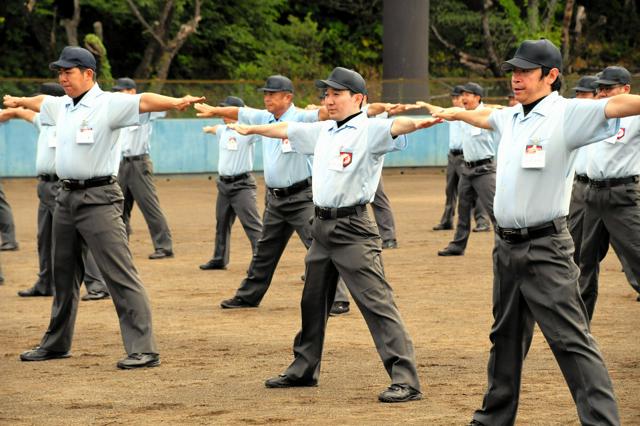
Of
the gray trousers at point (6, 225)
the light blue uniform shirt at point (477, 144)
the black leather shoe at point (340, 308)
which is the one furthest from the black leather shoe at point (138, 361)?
the gray trousers at point (6, 225)

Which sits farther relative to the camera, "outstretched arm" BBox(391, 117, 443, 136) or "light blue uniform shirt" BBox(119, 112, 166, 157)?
"light blue uniform shirt" BBox(119, 112, 166, 157)

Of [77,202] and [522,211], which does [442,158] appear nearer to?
[77,202]

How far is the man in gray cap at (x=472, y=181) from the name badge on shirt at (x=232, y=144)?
3.27 metres

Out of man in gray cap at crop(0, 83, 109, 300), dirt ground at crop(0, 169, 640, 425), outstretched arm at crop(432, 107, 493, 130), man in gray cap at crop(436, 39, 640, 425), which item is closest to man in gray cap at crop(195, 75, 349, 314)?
dirt ground at crop(0, 169, 640, 425)

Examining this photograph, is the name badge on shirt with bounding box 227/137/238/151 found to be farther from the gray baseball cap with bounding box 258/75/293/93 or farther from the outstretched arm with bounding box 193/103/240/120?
the outstretched arm with bounding box 193/103/240/120

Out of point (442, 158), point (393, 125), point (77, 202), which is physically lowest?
point (442, 158)

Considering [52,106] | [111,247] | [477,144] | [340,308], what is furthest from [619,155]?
[477,144]

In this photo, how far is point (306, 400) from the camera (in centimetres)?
836

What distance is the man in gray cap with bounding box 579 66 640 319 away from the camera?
10.5 m

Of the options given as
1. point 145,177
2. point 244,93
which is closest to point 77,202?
point 145,177

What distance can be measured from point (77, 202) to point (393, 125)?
2628mm

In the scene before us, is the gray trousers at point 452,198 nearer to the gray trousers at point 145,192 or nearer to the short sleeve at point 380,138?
the gray trousers at point 145,192

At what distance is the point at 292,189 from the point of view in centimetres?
1213

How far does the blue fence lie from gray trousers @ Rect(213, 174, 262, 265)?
46.2 feet
